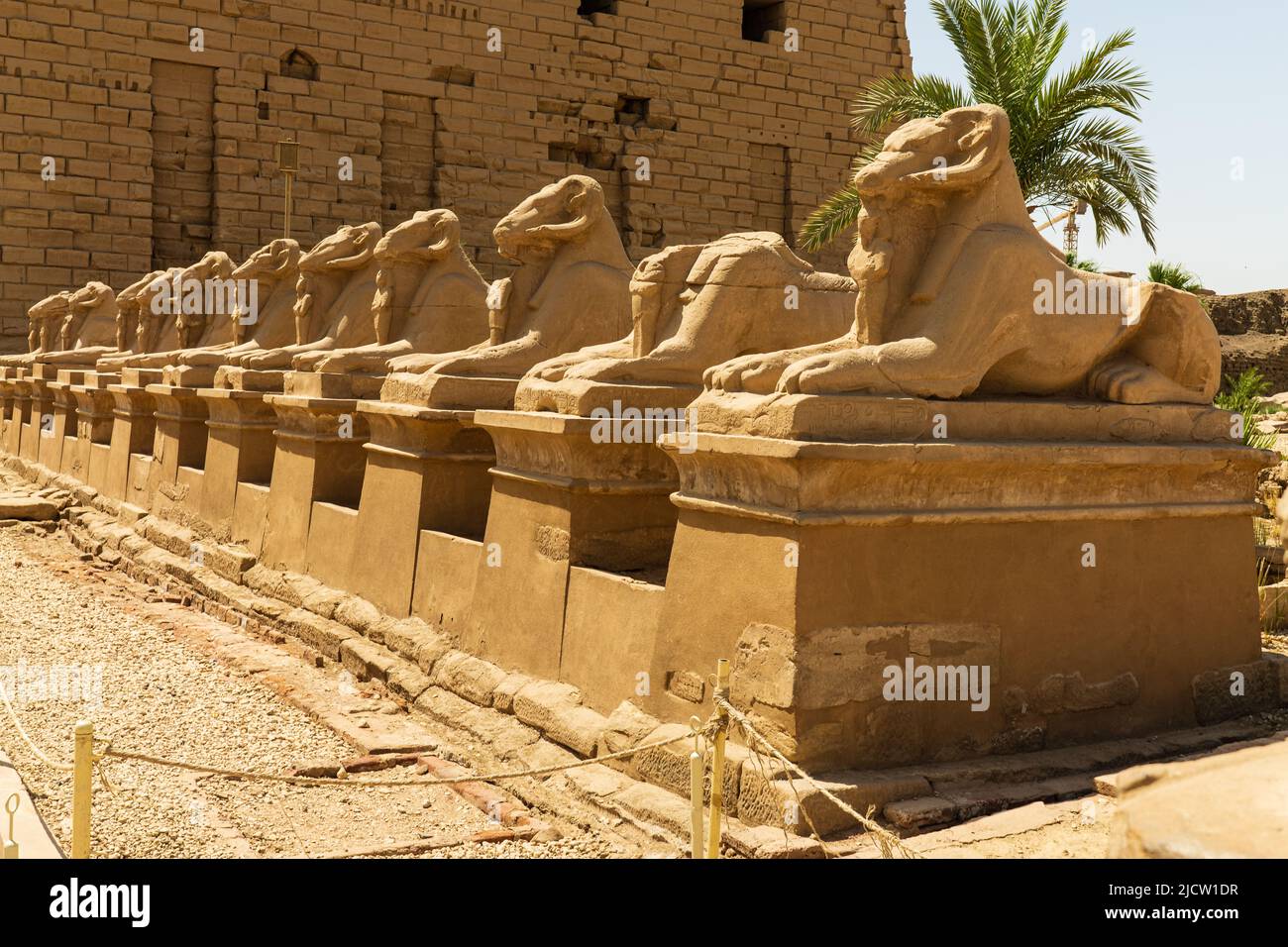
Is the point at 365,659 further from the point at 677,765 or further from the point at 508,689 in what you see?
the point at 677,765

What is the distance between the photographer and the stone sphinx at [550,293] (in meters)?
6.57

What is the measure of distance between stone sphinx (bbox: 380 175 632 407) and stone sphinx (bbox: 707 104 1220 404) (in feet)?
6.87

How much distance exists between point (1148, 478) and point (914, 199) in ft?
4.26

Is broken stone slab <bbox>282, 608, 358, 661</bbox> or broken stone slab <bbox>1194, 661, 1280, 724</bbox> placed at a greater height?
broken stone slab <bbox>1194, 661, 1280, 724</bbox>

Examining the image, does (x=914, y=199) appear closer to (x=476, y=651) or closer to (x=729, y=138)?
(x=476, y=651)

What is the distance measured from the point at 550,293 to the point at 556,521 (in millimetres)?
1683

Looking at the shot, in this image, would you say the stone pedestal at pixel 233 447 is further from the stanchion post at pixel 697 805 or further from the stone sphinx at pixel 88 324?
the stanchion post at pixel 697 805

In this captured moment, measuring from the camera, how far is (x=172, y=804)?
4.46 metres

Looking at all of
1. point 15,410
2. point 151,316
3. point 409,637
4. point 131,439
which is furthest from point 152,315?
point 409,637

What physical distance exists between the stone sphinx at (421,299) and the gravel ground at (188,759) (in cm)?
191

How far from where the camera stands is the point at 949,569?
430cm

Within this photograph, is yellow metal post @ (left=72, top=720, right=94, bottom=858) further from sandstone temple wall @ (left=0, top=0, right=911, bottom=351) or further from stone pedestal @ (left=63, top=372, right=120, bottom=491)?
sandstone temple wall @ (left=0, top=0, right=911, bottom=351)

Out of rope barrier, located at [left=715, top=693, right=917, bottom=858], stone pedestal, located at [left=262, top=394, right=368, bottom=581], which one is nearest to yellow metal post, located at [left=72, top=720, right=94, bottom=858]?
rope barrier, located at [left=715, top=693, right=917, bottom=858]

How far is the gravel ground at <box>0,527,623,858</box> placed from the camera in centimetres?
417
